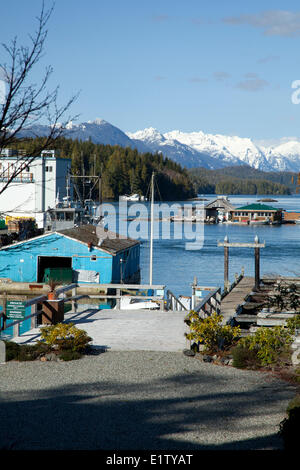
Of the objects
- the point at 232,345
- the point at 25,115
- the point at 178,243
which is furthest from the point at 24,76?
the point at 178,243

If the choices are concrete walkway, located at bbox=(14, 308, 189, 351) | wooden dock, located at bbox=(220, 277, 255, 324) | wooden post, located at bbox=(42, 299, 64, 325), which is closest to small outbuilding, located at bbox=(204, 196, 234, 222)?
wooden dock, located at bbox=(220, 277, 255, 324)

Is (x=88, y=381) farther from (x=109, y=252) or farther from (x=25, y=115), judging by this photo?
(x=109, y=252)

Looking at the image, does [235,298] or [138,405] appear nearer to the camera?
[138,405]

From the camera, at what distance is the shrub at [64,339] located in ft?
40.6

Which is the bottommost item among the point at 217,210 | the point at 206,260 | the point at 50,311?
the point at 206,260

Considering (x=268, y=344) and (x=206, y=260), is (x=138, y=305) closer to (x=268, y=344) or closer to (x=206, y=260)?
(x=268, y=344)

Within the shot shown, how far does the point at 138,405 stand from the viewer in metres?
8.98

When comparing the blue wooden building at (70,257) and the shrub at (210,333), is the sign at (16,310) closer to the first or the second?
the shrub at (210,333)

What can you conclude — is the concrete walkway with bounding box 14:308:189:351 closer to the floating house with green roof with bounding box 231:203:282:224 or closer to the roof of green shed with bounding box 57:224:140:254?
the roof of green shed with bounding box 57:224:140:254

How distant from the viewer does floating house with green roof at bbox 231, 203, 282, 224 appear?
13212cm

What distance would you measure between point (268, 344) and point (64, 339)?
427cm

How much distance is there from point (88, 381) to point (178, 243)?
79.0 metres

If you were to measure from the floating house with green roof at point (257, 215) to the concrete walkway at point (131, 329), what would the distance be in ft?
381

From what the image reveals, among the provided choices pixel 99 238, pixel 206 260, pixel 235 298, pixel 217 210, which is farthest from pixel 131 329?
pixel 217 210
